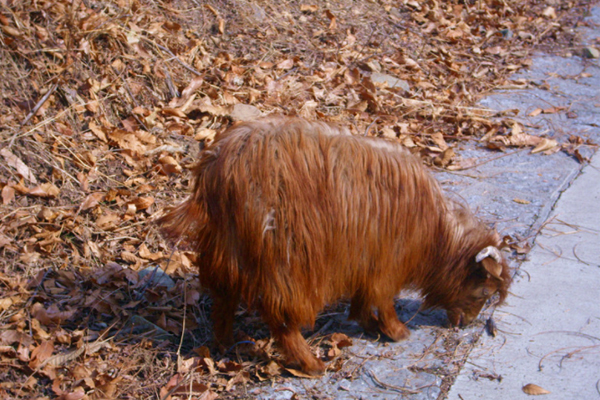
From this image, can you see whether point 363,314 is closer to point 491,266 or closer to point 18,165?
point 491,266

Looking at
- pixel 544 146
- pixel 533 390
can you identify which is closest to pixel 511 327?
pixel 533 390

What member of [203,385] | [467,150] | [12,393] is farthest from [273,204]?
[467,150]

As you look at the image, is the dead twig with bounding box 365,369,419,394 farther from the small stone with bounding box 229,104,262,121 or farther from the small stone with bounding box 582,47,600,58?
the small stone with bounding box 582,47,600,58

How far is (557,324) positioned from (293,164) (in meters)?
2.11

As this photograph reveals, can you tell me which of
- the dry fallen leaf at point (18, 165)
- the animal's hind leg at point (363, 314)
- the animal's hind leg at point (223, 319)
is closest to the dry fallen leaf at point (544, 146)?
the animal's hind leg at point (363, 314)

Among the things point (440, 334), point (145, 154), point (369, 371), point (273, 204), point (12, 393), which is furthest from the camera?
point (145, 154)

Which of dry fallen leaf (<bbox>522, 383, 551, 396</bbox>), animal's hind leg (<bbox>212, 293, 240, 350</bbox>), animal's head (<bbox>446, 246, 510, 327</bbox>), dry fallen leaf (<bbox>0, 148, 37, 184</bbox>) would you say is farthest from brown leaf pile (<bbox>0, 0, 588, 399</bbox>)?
dry fallen leaf (<bbox>522, 383, 551, 396</bbox>)

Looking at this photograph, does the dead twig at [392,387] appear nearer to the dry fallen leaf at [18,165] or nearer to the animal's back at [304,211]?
the animal's back at [304,211]

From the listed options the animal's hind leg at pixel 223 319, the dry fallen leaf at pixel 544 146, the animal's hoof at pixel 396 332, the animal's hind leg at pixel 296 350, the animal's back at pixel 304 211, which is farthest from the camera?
the dry fallen leaf at pixel 544 146

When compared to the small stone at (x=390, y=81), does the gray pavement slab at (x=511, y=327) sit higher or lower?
lower

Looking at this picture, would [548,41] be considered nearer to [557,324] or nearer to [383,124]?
[383,124]

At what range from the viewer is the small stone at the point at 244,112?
5.30 meters

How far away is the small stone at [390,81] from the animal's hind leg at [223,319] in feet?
12.4

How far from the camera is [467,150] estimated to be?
5.80 m
